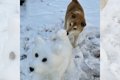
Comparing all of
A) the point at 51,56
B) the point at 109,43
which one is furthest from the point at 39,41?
the point at 109,43

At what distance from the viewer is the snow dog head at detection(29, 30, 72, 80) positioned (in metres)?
1.48

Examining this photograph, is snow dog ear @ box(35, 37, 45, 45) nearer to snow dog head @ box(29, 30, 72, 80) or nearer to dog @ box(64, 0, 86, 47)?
snow dog head @ box(29, 30, 72, 80)

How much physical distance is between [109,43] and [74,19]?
0.54 feet

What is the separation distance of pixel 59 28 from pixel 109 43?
0.20 m

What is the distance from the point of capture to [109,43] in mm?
1508

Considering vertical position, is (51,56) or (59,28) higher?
(59,28)

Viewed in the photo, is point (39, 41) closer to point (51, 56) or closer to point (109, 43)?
point (51, 56)

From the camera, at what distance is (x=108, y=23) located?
1507 mm

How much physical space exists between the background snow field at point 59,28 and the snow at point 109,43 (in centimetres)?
2
